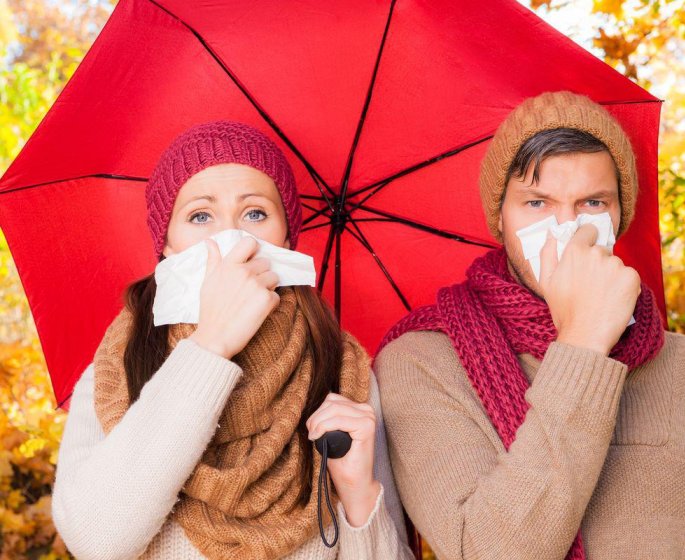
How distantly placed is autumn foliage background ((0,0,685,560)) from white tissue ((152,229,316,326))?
71.9 inches

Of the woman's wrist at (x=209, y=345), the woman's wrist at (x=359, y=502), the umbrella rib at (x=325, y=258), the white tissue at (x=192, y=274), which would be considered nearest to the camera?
the woman's wrist at (x=209, y=345)

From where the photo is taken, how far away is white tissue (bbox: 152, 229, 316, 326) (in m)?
2.38

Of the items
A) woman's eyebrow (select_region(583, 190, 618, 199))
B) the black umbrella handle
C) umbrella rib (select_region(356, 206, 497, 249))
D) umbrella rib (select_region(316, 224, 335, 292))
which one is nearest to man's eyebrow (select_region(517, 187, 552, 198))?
woman's eyebrow (select_region(583, 190, 618, 199))

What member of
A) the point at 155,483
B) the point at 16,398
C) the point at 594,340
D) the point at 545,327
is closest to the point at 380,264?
the point at 545,327

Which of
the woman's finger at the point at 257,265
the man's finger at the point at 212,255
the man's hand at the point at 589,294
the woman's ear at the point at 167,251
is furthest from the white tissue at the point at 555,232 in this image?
the woman's ear at the point at 167,251

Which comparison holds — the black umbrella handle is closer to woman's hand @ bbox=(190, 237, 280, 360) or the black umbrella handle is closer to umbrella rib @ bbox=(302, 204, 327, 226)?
woman's hand @ bbox=(190, 237, 280, 360)

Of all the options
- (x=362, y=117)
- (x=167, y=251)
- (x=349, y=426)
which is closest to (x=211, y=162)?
(x=167, y=251)

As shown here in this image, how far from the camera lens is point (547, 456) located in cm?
205

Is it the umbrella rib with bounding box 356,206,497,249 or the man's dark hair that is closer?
the man's dark hair

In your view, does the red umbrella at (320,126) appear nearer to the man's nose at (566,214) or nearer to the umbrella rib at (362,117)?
the umbrella rib at (362,117)

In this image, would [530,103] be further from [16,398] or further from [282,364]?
[16,398]

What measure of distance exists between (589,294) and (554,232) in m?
0.34

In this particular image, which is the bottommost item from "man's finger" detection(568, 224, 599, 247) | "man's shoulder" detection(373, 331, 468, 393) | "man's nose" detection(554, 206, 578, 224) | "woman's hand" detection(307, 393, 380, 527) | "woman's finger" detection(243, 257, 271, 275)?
"woman's hand" detection(307, 393, 380, 527)

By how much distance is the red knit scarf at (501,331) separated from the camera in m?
2.42
